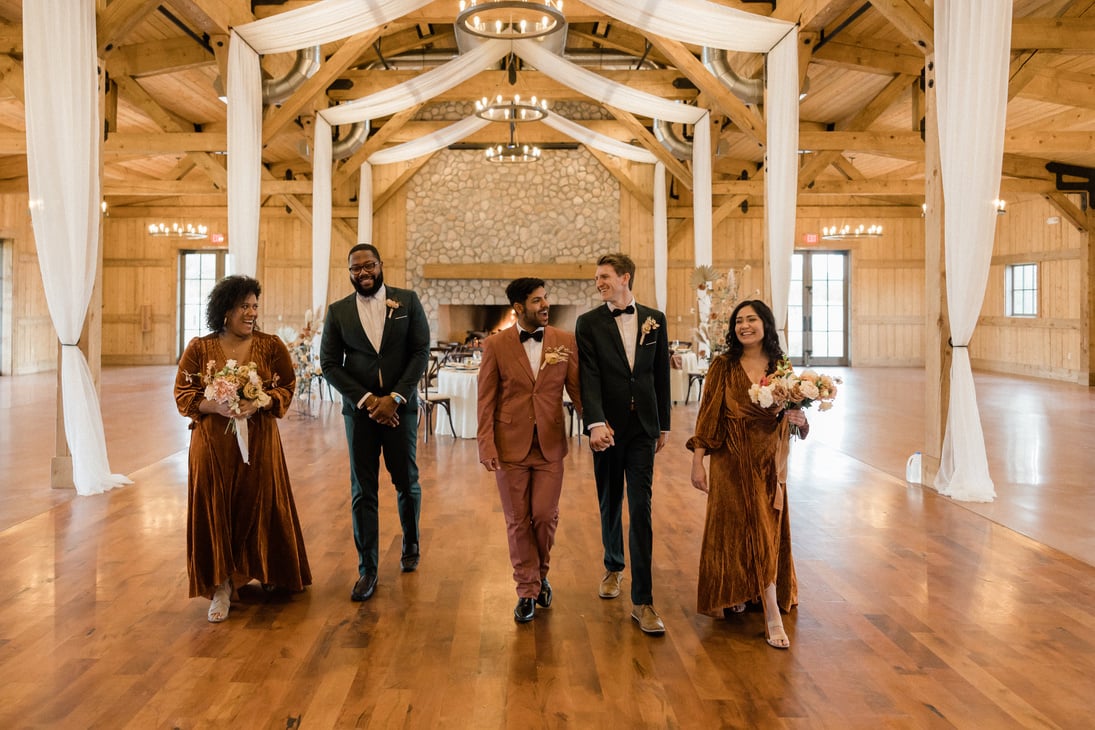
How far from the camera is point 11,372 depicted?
48.5 feet

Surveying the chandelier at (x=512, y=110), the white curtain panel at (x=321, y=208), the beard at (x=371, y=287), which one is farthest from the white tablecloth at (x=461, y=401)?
the beard at (x=371, y=287)

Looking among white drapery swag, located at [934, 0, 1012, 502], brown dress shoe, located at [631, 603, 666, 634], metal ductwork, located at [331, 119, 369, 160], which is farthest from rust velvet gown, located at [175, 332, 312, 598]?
metal ductwork, located at [331, 119, 369, 160]

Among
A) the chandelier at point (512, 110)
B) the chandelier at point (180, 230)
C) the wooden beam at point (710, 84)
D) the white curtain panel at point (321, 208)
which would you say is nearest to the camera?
the wooden beam at point (710, 84)

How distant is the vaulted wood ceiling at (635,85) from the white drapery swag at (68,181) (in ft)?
2.14

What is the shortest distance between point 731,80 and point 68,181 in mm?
6270

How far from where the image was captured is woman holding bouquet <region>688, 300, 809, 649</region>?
3.10 metres

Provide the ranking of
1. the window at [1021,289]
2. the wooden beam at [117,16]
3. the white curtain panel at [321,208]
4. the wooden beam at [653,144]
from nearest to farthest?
the wooden beam at [117,16] → the white curtain panel at [321,208] → the wooden beam at [653,144] → the window at [1021,289]

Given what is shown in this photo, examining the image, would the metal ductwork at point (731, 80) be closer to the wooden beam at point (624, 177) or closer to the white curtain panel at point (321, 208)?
the white curtain panel at point (321, 208)

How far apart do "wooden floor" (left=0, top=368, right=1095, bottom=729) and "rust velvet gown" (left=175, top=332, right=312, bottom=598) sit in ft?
0.65

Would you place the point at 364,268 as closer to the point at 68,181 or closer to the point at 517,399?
the point at 517,399

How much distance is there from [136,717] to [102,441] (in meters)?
3.79

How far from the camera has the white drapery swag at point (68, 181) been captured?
5.23m

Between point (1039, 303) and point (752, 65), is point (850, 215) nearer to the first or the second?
point (1039, 303)

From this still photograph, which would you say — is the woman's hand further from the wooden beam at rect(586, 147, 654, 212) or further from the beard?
the wooden beam at rect(586, 147, 654, 212)
